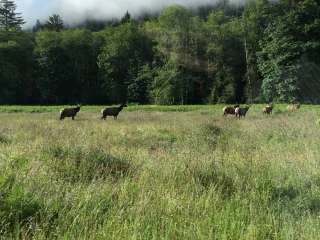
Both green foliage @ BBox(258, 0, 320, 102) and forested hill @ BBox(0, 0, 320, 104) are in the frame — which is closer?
green foliage @ BBox(258, 0, 320, 102)

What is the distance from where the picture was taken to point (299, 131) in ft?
53.7

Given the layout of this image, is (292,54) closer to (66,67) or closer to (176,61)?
(176,61)

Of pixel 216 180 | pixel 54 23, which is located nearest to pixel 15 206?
pixel 216 180

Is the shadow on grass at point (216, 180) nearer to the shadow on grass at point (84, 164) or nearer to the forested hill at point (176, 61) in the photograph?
the shadow on grass at point (84, 164)

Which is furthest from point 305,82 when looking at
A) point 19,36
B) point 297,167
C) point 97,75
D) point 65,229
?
point 65,229

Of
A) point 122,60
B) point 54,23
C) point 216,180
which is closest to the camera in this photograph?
point 216,180

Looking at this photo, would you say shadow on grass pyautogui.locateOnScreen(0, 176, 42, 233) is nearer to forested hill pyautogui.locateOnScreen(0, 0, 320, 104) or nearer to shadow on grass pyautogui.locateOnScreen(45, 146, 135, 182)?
shadow on grass pyautogui.locateOnScreen(45, 146, 135, 182)

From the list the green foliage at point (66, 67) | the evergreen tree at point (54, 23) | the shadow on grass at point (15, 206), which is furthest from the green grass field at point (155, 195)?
the evergreen tree at point (54, 23)

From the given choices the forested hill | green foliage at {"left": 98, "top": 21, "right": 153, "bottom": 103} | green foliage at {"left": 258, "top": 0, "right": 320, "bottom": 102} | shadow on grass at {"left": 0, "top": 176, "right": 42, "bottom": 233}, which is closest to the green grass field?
shadow on grass at {"left": 0, "top": 176, "right": 42, "bottom": 233}

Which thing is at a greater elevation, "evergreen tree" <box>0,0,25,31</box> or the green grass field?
"evergreen tree" <box>0,0,25,31</box>

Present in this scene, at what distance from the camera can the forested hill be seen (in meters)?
73.7

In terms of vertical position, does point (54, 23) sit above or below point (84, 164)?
above

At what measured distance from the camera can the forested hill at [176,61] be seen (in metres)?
73.7

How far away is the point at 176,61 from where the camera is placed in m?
85.9
